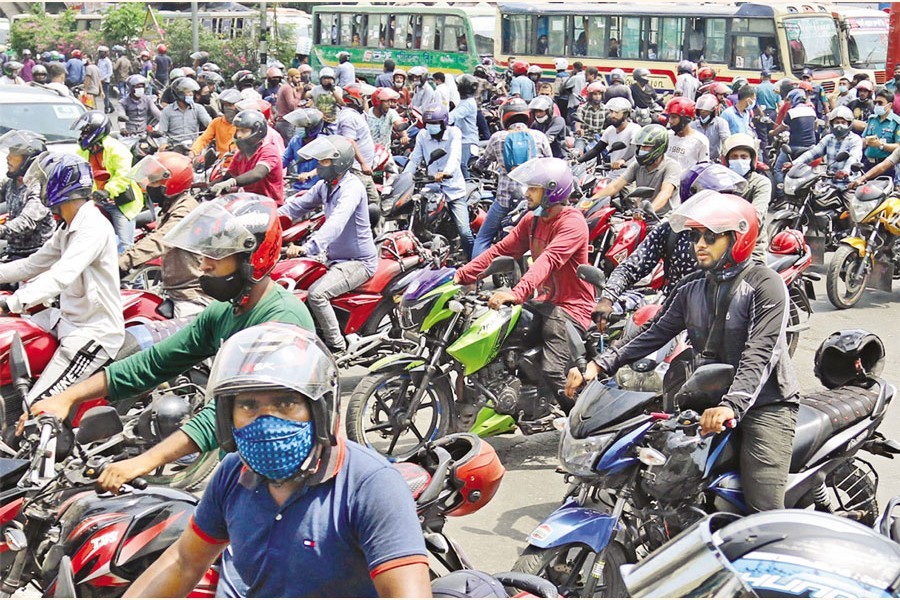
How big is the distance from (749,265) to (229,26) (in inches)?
1406

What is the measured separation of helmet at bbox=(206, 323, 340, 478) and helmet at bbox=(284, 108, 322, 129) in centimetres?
1010

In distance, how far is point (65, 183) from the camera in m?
6.09

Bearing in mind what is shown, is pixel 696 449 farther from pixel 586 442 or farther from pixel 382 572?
pixel 382 572

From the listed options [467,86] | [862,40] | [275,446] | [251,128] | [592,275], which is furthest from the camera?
[862,40]

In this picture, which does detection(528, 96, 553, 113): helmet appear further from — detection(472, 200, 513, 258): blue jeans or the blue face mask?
the blue face mask

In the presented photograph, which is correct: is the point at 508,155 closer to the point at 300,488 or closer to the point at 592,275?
the point at 592,275

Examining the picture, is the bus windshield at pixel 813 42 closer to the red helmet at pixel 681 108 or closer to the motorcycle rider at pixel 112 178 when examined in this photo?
the red helmet at pixel 681 108

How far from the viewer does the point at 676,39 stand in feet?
89.9

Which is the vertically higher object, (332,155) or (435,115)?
(332,155)

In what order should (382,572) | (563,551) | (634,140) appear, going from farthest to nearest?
(634,140) < (563,551) < (382,572)

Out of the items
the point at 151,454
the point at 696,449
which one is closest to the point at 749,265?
the point at 696,449

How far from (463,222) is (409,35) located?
21.0 meters

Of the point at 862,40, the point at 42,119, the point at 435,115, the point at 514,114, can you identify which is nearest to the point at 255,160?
Answer: the point at 435,115

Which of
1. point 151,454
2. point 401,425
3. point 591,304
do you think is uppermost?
point 151,454
